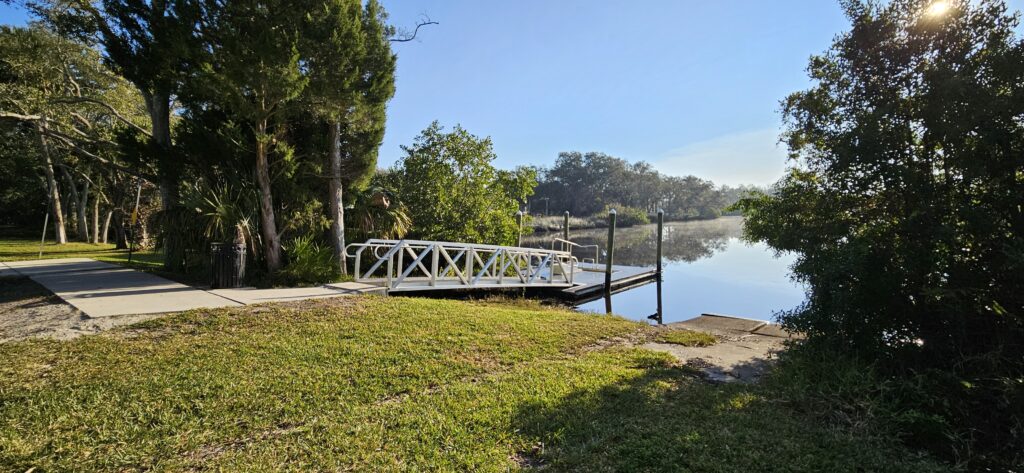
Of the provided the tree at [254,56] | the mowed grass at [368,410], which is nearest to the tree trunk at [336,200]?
the tree at [254,56]

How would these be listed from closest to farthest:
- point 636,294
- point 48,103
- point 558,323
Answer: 1. point 558,323
2. point 48,103
3. point 636,294

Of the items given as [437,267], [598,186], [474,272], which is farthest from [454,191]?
[598,186]

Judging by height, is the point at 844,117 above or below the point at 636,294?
above

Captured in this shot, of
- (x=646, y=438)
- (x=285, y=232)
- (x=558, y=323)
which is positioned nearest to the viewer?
(x=646, y=438)

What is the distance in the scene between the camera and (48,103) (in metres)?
13.1

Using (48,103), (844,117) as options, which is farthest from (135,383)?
(48,103)

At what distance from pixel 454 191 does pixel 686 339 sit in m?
A: 7.90

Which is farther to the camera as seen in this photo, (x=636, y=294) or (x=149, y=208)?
(x=149, y=208)

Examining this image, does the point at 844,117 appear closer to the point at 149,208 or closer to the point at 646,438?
the point at 646,438

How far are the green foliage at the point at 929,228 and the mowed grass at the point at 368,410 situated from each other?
1072mm

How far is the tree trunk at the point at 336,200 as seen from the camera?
9.27 meters

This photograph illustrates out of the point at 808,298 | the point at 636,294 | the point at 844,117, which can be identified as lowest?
the point at 636,294

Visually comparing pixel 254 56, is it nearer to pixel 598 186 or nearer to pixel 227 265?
pixel 227 265

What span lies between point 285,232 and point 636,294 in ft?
35.2
